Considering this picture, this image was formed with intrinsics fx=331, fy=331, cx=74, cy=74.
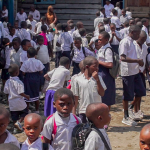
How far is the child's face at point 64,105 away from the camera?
133 inches

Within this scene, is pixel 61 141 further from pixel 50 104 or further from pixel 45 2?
pixel 45 2

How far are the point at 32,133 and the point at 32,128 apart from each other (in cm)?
5

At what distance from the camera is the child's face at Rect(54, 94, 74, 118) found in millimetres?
3375

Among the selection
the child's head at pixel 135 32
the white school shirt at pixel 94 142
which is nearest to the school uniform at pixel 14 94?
the child's head at pixel 135 32

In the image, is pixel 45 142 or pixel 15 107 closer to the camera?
pixel 45 142

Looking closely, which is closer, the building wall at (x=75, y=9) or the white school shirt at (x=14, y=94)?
the white school shirt at (x=14, y=94)

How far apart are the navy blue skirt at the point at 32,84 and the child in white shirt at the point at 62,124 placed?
123 inches

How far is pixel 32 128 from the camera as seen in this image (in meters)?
3.23

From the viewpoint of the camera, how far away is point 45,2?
54.9ft

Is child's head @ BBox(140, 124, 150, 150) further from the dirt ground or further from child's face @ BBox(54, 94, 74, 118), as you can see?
the dirt ground

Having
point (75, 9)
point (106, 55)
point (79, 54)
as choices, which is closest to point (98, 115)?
point (106, 55)

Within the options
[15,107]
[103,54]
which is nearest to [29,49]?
[15,107]

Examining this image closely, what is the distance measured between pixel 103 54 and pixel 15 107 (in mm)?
1796

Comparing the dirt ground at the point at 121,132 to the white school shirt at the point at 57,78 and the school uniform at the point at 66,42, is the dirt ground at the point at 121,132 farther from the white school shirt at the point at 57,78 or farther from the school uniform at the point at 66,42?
the school uniform at the point at 66,42
